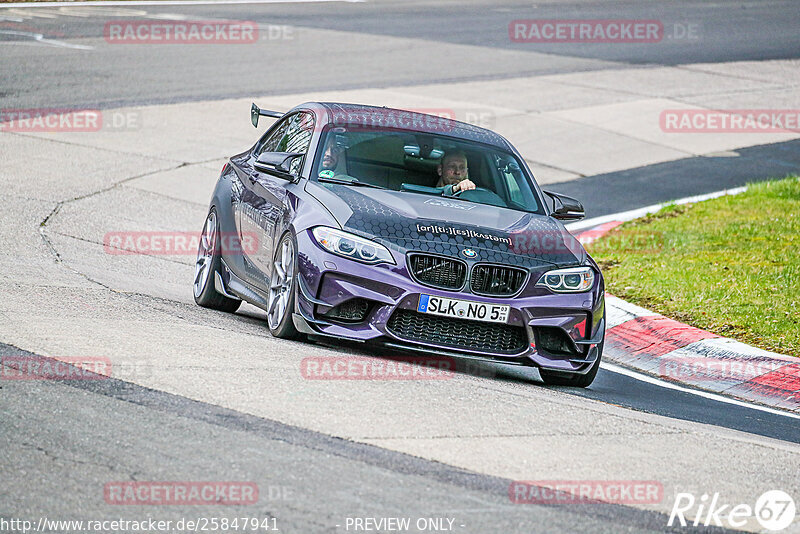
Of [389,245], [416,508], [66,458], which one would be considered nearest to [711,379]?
[389,245]

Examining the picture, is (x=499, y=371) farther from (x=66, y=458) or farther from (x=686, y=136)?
(x=686, y=136)

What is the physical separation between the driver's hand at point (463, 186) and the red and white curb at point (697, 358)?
1981mm

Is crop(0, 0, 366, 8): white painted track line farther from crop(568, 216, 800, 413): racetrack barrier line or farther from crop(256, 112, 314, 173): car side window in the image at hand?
crop(568, 216, 800, 413): racetrack barrier line

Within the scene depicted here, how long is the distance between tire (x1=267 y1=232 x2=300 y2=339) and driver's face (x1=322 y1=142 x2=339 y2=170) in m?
0.82

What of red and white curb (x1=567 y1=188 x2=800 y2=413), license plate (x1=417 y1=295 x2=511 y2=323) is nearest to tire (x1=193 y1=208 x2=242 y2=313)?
license plate (x1=417 y1=295 x2=511 y2=323)

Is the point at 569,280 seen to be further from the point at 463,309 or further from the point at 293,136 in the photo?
the point at 293,136

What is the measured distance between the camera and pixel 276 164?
8.63 meters

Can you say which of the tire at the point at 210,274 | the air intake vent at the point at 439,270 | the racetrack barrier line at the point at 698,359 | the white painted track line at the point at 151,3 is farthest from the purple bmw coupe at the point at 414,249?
the white painted track line at the point at 151,3

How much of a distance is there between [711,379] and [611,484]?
13.0 ft

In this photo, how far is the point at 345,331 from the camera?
7629mm

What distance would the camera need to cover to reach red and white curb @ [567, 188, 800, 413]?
8953 millimetres

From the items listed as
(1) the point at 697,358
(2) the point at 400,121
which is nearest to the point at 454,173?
(2) the point at 400,121

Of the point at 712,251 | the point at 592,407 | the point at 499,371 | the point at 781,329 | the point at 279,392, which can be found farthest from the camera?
the point at 712,251

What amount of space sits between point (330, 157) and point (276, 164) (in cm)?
41
